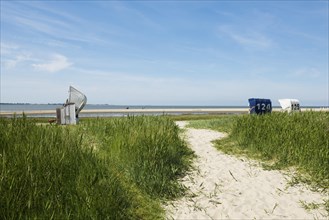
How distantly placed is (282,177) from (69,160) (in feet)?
19.5

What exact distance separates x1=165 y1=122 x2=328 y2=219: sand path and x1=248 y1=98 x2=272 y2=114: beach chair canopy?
11.4 m

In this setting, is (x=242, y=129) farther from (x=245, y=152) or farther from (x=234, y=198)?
(x=234, y=198)

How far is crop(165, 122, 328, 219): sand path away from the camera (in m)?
6.70

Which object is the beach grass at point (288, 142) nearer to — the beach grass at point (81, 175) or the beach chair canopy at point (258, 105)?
the beach grass at point (81, 175)

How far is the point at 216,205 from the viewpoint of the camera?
7.03 meters

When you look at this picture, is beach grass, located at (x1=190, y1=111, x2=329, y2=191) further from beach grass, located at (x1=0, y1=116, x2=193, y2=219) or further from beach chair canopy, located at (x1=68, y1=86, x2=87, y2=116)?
beach chair canopy, located at (x1=68, y1=86, x2=87, y2=116)

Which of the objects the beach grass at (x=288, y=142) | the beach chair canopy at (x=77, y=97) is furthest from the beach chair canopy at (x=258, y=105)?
the beach chair canopy at (x=77, y=97)

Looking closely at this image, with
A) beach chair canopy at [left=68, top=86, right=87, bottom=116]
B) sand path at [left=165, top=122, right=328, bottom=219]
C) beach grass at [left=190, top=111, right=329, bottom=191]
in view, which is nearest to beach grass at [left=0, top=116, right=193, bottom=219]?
sand path at [left=165, top=122, right=328, bottom=219]

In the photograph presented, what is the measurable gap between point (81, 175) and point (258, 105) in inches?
706

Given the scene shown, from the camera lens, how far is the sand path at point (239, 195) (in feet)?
22.0

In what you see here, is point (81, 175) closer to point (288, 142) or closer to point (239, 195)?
point (239, 195)

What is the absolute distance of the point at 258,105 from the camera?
71.4 ft

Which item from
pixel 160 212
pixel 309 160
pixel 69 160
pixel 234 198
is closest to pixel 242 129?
pixel 309 160

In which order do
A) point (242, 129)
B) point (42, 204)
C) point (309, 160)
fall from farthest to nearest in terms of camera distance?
point (242, 129)
point (309, 160)
point (42, 204)
